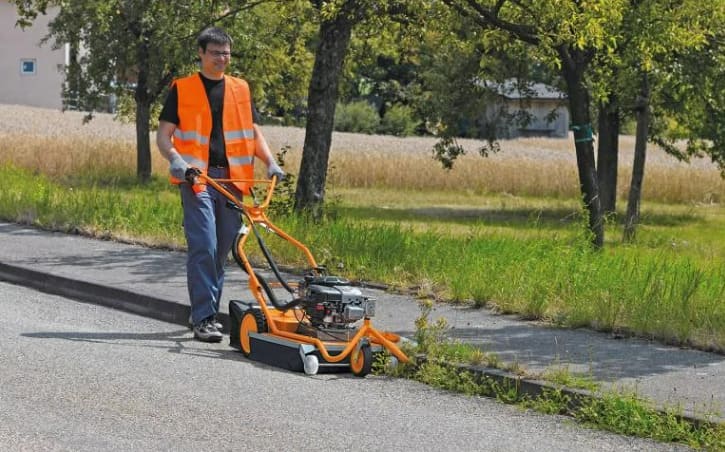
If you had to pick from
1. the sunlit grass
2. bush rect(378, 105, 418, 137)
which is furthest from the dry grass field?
bush rect(378, 105, 418, 137)

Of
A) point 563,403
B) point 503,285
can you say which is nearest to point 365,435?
point 563,403

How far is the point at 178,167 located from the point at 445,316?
2468mm

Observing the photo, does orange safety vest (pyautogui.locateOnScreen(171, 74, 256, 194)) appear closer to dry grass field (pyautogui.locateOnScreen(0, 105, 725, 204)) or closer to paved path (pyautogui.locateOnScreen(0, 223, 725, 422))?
paved path (pyautogui.locateOnScreen(0, 223, 725, 422))

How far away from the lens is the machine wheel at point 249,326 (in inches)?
398

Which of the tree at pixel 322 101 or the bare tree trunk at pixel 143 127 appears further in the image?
the bare tree trunk at pixel 143 127

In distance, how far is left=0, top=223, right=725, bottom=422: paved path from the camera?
902 centimetres

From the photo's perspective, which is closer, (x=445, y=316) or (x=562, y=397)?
(x=562, y=397)

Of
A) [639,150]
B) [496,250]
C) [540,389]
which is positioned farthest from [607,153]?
[540,389]

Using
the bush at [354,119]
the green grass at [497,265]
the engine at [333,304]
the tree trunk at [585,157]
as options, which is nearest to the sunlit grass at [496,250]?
the green grass at [497,265]

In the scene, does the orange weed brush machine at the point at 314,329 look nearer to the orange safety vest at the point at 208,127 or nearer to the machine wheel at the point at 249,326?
the machine wheel at the point at 249,326

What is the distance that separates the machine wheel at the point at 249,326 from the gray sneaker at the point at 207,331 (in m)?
0.56

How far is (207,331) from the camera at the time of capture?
1081cm

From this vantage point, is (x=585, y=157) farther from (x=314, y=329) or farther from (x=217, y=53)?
(x=314, y=329)

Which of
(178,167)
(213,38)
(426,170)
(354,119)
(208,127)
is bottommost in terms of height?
(426,170)
